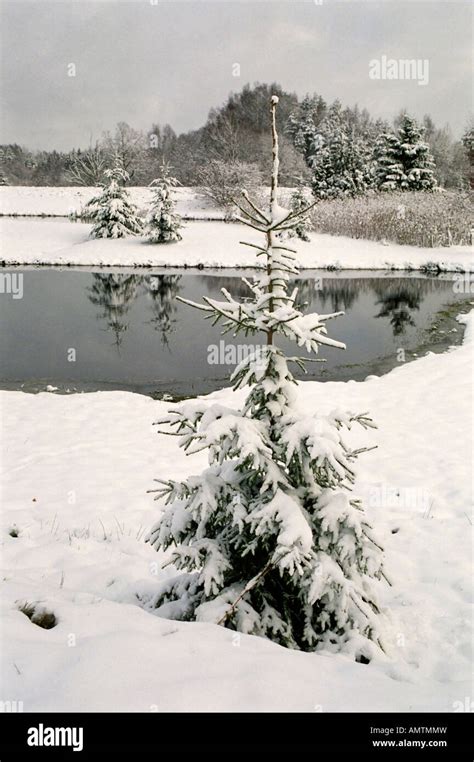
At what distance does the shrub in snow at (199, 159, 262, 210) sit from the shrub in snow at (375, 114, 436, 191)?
409 inches

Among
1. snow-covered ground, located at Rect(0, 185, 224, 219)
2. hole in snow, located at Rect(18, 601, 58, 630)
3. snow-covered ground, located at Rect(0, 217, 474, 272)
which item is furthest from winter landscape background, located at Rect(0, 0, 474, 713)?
snow-covered ground, located at Rect(0, 185, 224, 219)

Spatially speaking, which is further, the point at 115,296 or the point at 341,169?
the point at 341,169

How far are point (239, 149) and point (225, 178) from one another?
335 inches

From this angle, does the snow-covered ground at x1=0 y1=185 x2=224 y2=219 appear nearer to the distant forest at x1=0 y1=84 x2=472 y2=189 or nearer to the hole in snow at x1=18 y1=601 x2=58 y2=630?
the distant forest at x1=0 y1=84 x2=472 y2=189

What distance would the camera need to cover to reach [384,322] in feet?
55.6

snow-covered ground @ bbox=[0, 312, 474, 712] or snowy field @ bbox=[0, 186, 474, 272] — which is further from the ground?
snowy field @ bbox=[0, 186, 474, 272]

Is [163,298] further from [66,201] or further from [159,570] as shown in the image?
[66,201]

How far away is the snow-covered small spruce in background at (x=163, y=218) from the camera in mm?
28578

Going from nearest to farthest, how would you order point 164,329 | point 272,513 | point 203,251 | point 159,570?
1. point 272,513
2. point 159,570
3. point 164,329
4. point 203,251

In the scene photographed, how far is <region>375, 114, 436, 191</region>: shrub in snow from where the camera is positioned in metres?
39.1

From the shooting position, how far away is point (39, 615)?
3.07 metres

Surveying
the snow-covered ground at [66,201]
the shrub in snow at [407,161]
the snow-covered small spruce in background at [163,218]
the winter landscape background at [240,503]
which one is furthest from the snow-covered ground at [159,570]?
the snow-covered ground at [66,201]

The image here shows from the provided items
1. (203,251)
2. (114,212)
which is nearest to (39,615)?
(203,251)

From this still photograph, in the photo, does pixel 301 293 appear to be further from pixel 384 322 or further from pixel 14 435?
pixel 14 435
